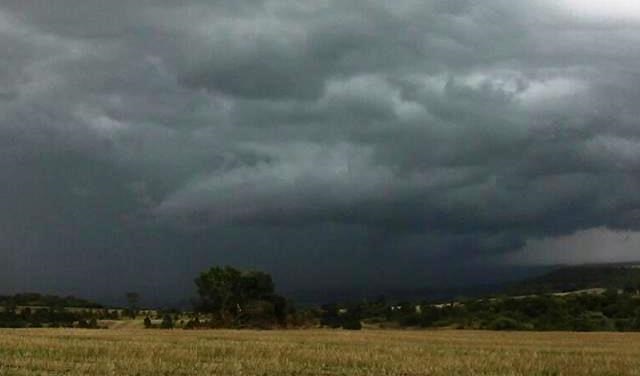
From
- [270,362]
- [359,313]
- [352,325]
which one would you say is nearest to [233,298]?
[352,325]

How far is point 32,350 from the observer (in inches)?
1396

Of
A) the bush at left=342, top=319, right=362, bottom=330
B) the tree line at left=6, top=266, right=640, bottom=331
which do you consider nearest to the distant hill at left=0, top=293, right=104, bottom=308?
the tree line at left=6, top=266, right=640, bottom=331

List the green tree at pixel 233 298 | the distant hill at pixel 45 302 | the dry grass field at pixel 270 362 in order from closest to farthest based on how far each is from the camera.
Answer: the dry grass field at pixel 270 362, the green tree at pixel 233 298, the distant hill at pixel 45 302

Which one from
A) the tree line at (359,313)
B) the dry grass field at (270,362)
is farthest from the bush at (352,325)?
the dry grass field at (270,362)

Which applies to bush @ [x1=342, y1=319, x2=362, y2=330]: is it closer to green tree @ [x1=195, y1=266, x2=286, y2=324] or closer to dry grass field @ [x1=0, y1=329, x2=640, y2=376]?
green tree @ [x1=195, y1=266, x2=286, y2=324]

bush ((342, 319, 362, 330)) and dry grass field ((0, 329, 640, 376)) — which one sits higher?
dry grass field ((0, 329, 640, 376))

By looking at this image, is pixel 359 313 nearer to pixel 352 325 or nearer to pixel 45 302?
pixel 352 325

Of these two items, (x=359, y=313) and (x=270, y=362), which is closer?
(x=270, y=362)

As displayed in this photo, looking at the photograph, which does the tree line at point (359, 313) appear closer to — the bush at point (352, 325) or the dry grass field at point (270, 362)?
the bush at point (352, 325)

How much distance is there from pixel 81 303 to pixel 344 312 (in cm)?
8068

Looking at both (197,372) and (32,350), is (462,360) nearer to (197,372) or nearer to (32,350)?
(197,372)

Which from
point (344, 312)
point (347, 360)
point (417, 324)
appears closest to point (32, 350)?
point (347, 360)

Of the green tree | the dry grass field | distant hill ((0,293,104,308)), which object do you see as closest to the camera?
the dry grass field

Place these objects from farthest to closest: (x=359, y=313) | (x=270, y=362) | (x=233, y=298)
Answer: (x=359, y=313), (x=233, y=298), (x=270, y=362)
